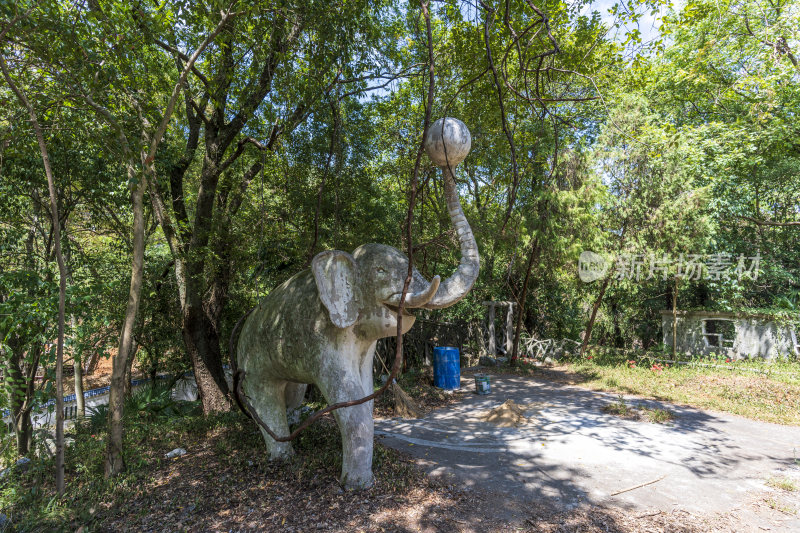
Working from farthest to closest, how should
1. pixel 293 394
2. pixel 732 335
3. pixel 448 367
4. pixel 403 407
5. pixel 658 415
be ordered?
pixel 732 335 < pixel 448 367 < pixel 403 407 < pixel 658 415 < pixel 293 394

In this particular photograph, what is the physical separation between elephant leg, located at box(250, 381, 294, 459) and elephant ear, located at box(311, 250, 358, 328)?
129 cm

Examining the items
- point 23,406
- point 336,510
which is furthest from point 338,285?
point 23,406

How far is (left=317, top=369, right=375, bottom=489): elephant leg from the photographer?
11.5 ft

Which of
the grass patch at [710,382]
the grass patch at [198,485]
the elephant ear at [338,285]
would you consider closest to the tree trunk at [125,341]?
the grass patch at [198,485]

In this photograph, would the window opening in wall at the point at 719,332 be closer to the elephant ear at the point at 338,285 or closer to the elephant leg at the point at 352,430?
the elephant leg at the point at 352,430

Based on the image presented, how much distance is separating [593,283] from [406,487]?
416 inches

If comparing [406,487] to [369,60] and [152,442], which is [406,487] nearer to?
[152,442]

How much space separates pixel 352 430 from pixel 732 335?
46.4 ft

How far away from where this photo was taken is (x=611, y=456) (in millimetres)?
4828

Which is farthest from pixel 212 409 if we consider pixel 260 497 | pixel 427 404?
pixel 427 404

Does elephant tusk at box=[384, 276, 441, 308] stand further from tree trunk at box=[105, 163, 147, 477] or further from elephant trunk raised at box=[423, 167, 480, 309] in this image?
tree trunk at box=[105, 163, 147, 477]

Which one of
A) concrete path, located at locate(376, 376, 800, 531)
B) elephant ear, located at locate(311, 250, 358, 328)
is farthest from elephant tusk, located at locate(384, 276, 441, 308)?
concrete path, located at locate(376, 376, 800, 531)

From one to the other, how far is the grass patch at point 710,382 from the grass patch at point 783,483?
10.2ft

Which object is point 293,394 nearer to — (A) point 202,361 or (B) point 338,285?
(B) point 338,285
